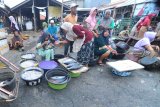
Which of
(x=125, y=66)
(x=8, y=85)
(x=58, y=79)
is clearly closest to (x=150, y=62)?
(x=125, y=66)

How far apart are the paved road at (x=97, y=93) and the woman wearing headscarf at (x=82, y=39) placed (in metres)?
0.52

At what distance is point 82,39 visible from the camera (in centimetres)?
379

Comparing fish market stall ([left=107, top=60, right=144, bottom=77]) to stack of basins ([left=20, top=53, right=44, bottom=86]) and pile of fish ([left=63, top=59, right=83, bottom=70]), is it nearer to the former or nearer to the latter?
pile of fish ([left=63, top=59, right=83, bottom=70])

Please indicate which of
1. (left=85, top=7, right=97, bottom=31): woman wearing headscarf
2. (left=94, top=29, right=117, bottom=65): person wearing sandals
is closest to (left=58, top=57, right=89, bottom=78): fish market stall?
(left=94, top=29, right=117, bottom=65): person wearing sandals

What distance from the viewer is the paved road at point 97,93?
288cm

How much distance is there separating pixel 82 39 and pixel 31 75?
1.59m

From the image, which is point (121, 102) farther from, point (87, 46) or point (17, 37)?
point (17, 37)

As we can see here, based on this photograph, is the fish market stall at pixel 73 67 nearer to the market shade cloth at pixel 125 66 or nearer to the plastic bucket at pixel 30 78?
the plastic bucket at pixel 30 78

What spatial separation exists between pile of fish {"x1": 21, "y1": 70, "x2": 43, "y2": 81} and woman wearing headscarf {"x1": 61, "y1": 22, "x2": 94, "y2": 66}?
125 centimetres

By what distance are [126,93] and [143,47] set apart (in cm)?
213

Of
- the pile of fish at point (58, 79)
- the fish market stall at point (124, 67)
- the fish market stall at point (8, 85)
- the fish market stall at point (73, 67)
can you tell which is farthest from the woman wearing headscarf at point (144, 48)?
the fish market stall at point (8, 85)

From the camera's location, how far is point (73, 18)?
4480mm

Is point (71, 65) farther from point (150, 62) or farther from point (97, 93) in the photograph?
point (150, 62)

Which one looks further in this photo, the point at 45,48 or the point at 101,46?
the point at 101,46
